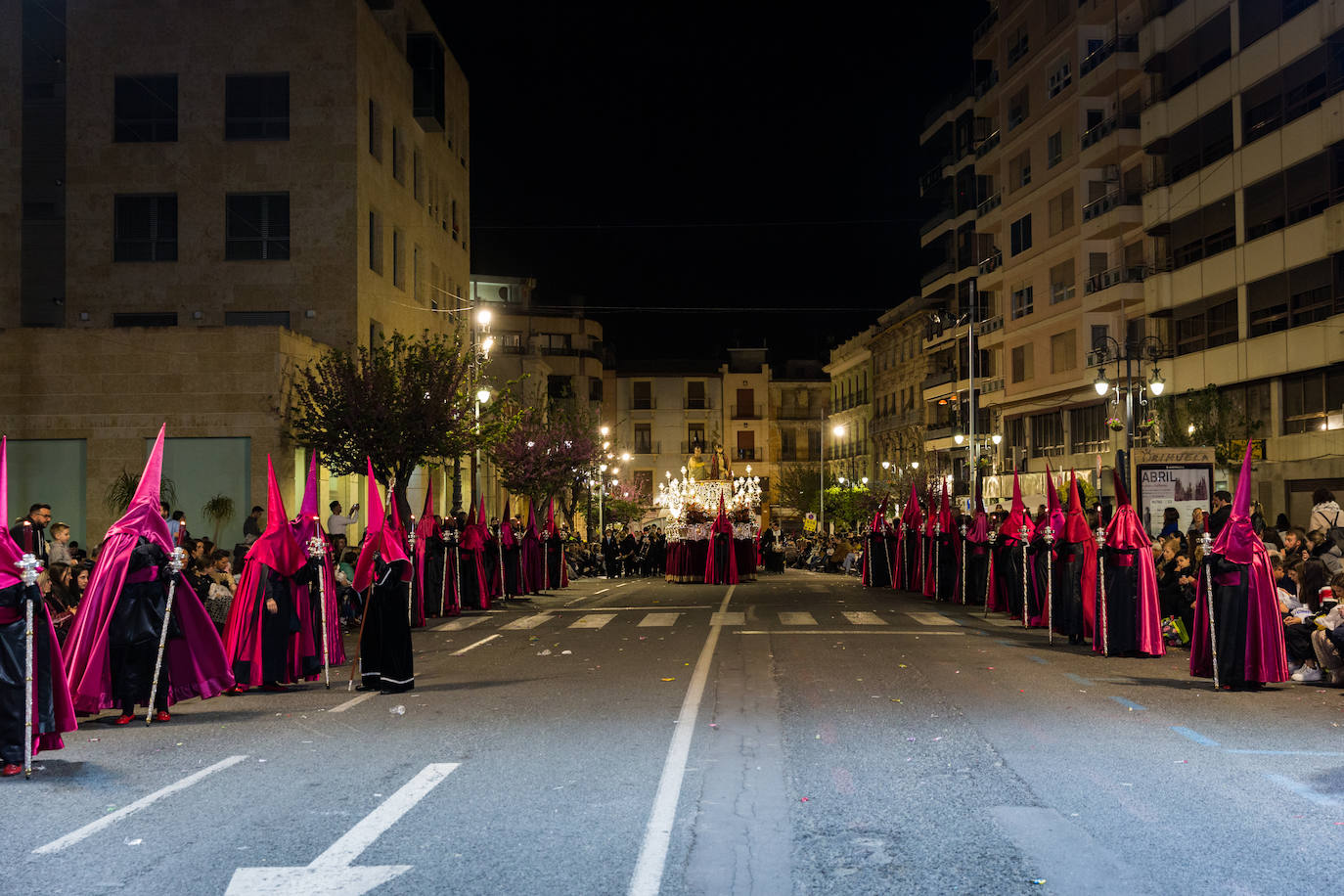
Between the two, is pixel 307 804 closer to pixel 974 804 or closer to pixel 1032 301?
pixel 974 804

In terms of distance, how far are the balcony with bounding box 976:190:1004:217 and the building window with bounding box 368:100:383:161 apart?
2779cm

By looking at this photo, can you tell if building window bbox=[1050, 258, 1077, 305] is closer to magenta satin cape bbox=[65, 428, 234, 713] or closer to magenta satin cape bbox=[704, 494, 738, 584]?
magenta satin cape bbox=[704, 494, 738, 584]

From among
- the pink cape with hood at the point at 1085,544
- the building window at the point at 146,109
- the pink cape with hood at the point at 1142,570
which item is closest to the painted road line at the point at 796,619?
the pink cape with hood at the point at 1085,544

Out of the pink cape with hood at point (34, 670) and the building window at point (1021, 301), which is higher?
the building window at point (1021, 301)

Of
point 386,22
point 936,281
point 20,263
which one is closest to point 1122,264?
point 936,281

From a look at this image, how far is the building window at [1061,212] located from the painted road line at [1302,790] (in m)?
42.6

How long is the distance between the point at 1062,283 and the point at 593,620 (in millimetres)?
32647

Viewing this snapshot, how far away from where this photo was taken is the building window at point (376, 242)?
38750 mm

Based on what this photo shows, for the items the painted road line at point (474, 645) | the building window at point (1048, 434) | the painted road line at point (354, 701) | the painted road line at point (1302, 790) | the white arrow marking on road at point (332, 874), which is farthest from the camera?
the building window at point (1048, 434)

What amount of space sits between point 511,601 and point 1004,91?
117ft

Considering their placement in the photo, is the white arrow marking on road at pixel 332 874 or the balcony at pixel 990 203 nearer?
the white arrow marking on road at pixel 332 874

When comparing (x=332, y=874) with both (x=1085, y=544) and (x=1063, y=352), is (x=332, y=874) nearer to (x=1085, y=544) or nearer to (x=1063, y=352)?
(x=1085, y=544)

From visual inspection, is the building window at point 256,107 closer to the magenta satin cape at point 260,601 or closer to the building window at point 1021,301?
the magenta satin cape at point 260,601

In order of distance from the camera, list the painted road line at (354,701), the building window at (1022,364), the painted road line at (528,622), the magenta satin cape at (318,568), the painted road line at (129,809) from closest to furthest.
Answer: the painted road line at (129,809), the painted road line at (354,701), the magenta satin cape at (318,568), the painted road line at (528,622), the building window at (1022,364)
